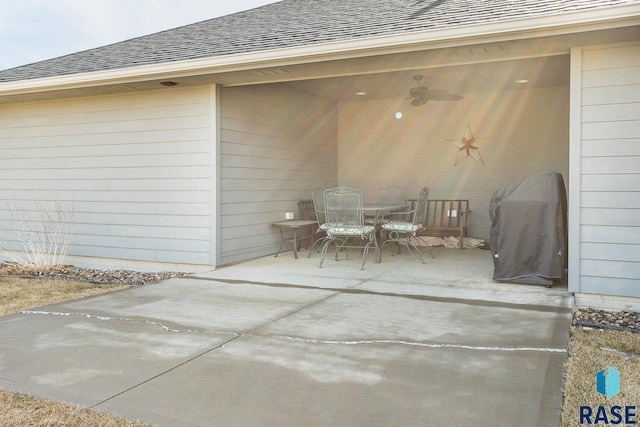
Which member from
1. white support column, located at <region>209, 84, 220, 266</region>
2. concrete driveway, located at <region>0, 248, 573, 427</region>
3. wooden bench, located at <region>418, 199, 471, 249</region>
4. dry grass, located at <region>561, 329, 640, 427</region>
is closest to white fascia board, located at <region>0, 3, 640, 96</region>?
white support column, located at <region>209, 84, 220, 266</region>

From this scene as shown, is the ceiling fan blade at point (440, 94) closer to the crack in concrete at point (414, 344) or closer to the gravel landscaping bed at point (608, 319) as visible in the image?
the gravel landscaping bed at point (608, 319)

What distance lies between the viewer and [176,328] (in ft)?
11.1

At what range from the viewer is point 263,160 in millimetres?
6652

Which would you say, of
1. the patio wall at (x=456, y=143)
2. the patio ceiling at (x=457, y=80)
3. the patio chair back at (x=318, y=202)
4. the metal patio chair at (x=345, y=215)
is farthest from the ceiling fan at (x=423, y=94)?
the patio chair back at (x=318, y=202)

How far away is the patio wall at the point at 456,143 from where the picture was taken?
762 cm

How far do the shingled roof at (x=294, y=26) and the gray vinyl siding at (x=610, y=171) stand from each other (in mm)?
592

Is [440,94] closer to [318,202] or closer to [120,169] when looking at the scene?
[318,202]

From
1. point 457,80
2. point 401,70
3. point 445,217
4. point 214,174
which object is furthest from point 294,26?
point 445,217

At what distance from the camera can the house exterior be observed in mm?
4113

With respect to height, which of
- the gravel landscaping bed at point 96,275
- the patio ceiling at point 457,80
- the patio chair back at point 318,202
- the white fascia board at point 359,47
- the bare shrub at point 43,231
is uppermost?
the patio ceiling at point 457,80

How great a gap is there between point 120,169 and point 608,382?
224 inches

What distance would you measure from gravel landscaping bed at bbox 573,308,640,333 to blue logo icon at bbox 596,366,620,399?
104 centimetres

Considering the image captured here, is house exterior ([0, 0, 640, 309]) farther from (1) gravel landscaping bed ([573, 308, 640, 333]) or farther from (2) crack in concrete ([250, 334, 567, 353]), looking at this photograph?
(2) crack in concrete ([250, 334, 567, 353])

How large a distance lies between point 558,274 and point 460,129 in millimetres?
4143
